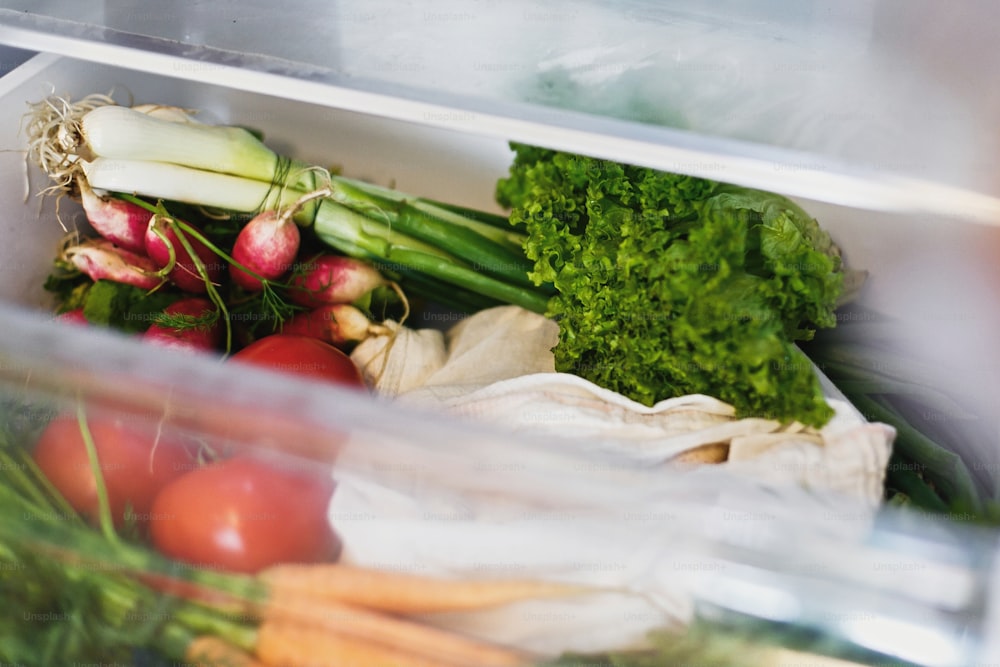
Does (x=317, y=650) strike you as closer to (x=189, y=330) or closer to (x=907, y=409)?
(x=189, y=330)

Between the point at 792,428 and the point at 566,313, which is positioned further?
the point at 566,313

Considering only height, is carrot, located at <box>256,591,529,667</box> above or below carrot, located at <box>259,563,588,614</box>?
below

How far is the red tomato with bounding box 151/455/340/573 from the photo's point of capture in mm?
776

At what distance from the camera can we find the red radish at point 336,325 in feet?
3.77

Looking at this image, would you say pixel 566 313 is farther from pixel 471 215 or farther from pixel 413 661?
pixel 413 661

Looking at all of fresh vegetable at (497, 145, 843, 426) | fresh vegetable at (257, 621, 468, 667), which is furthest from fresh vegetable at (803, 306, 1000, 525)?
fresh vegetable at (257, 621, 468, 667)

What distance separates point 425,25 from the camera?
35.9 inches

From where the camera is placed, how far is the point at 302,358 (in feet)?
3.40

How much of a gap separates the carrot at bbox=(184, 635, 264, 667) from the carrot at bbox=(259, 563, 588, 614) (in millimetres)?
65

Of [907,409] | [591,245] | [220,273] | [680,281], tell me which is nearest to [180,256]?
[220,273]

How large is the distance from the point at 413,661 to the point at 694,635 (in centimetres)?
23

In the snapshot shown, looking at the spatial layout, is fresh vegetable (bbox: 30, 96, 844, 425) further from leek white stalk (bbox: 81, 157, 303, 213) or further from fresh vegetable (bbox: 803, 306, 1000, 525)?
fresh vegetable (bbox: 803, 306, 1000, 525)

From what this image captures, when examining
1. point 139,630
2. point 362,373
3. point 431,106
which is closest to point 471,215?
point 362,373

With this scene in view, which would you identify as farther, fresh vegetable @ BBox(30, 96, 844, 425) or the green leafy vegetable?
the green leafy vegetable
